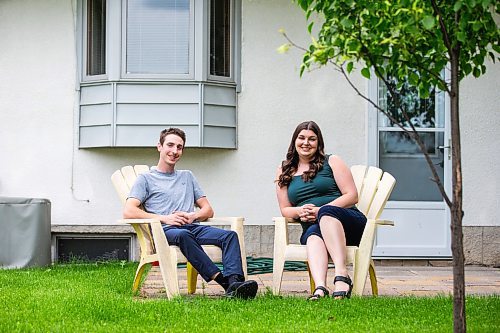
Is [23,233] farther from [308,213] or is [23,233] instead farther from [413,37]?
[413,37]

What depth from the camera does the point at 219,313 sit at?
203 inches

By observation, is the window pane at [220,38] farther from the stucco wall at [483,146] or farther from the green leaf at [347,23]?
the green leaf at [347,23]

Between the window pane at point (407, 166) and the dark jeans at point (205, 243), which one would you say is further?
the window pane at point (407, 166)

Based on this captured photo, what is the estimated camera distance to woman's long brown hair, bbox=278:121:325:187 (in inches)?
Answer: 254

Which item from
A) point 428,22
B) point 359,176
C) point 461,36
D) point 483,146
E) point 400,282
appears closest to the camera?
point 428,22

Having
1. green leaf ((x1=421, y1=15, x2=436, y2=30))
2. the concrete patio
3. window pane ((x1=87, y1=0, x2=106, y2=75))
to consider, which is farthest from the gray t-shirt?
green leaf ((x1=421, y1=15, x2=436, y2=30))

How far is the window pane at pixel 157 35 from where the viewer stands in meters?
8.84

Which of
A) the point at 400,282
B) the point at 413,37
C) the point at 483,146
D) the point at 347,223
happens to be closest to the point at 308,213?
the point at 347,223

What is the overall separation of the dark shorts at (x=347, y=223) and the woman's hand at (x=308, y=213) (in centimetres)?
4

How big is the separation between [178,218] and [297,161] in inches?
35.5

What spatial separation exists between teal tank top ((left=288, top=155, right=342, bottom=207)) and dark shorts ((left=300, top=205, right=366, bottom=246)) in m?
0.19

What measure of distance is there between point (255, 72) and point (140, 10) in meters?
1.17

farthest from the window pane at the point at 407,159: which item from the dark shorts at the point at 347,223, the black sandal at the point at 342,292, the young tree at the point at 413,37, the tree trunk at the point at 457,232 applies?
the tree trunk at the point at 457,232

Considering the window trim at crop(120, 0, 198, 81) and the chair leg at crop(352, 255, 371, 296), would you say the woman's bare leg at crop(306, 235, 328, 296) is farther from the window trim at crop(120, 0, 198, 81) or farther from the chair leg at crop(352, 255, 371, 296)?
the window trim at crop(120, 0, 198, 81)
